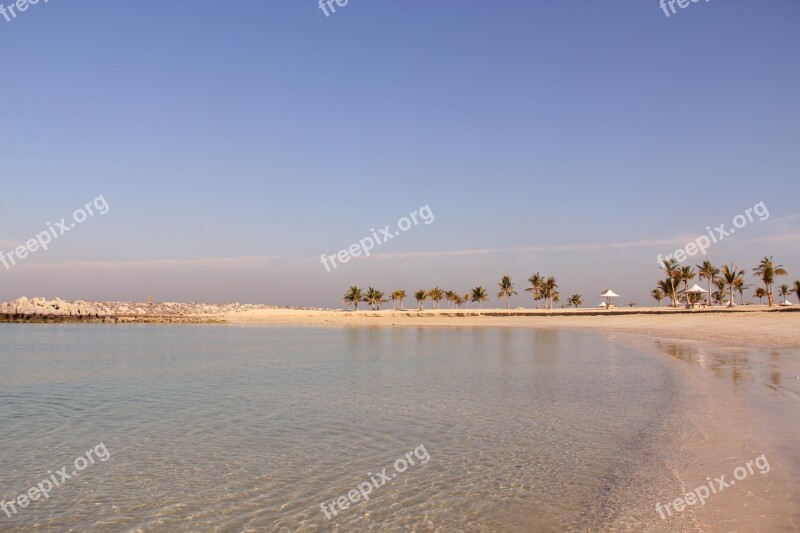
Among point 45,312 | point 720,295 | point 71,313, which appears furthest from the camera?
point 720,295

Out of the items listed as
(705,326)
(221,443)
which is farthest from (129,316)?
(221,443)

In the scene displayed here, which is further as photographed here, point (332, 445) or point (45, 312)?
point (45, 312)

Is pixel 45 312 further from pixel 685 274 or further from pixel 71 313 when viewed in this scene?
pixel 685 274

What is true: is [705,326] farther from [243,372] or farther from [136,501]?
[136,501]

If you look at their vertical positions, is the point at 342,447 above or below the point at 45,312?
below

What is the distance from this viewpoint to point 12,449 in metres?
12.2

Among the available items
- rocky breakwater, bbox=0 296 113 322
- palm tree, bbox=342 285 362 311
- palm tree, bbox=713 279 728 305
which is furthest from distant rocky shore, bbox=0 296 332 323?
palm tree, bbox=713 279 728 305

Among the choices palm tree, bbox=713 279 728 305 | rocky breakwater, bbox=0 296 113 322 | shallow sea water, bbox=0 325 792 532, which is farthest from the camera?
palm tree, bbox=713 279 728 305

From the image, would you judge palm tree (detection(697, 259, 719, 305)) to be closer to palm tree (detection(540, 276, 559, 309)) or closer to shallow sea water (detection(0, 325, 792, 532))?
palm tree (detection(540, 276, 559, 309))

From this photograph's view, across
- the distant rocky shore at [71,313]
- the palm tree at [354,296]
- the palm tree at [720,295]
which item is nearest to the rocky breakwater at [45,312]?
the distant rocky shore at [71,313]

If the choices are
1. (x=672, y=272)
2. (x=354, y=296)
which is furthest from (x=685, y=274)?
(x=354, y=296)

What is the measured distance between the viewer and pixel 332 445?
1242 centimetres

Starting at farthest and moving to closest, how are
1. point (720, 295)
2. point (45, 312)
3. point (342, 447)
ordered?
1. point (720, 295)
2. point (45, 312)
3. point (342, 447)

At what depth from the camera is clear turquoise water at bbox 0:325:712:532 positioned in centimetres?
841
